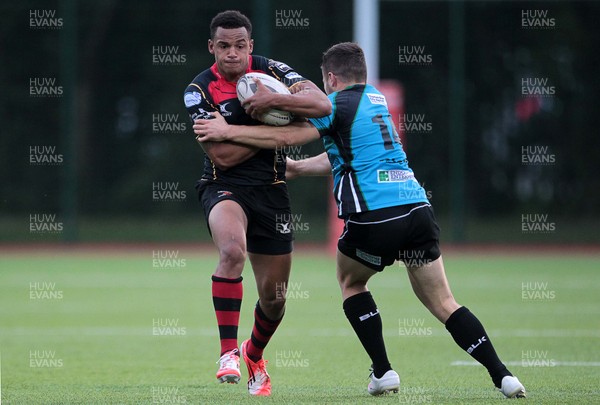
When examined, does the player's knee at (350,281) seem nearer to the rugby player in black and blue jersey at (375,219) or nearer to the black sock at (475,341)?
the rugby player in black and blue jersey at (375,219)

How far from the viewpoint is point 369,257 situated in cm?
581

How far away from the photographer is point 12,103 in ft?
67.3

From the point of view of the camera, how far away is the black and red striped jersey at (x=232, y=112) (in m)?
6.42

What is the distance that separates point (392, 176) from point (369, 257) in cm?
49

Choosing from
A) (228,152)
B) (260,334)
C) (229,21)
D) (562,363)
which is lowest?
(562,363)

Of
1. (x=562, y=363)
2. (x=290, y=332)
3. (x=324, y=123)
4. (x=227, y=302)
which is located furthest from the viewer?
(x=290, y=332)

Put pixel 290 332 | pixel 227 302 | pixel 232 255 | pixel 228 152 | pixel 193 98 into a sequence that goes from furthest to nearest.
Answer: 1. pixel 290 332
2. pixel 193 98
3. pixel 228 152
4. pixel 227 302
5. pixel 232 255

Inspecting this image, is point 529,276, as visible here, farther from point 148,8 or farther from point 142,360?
point 148,8

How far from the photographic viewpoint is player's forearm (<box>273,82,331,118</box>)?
5914 mm

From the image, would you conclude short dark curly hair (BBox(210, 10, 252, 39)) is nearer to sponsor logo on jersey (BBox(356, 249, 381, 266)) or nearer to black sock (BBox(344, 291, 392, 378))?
sponsor logo on jersey (BBox(356, 249, 381, 266))

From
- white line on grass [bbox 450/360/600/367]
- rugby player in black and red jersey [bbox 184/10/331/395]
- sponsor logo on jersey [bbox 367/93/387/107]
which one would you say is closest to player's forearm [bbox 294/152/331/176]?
rugby player in black and red jersey [bbox 184/10/331/395]

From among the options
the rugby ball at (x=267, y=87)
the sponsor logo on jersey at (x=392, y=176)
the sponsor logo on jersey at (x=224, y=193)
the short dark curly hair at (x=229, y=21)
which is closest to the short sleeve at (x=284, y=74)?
the rugby ball at (x=267, y=87)

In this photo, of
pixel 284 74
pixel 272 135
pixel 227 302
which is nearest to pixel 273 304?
pixel 227 302

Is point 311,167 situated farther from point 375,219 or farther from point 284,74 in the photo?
point 375,219
